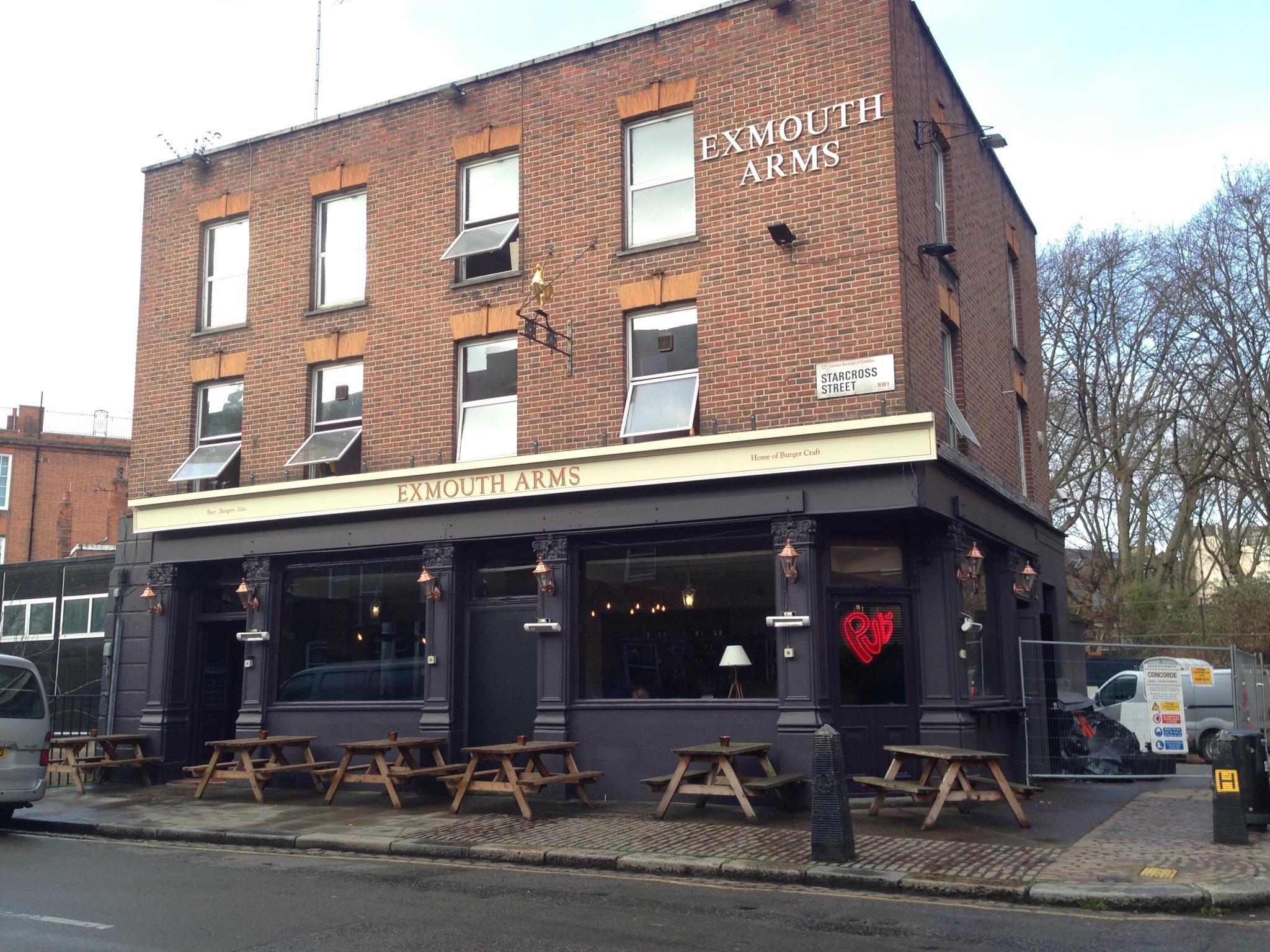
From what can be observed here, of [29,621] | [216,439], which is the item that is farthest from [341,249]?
[29,621]

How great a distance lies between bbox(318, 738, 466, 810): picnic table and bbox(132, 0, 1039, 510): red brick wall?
412 cm

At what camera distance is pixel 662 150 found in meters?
15.7

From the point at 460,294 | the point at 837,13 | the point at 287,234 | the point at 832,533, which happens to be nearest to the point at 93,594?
the point at 287,234

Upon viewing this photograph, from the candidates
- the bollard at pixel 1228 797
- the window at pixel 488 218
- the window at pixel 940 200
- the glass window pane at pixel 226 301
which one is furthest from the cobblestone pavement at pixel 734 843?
the glass window pane at pixel 226 301

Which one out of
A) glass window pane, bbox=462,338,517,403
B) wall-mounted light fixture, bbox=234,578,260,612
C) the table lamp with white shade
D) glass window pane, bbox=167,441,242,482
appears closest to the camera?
the table lamp with white shade

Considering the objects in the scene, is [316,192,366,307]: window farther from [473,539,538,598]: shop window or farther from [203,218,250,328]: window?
[473,539,538,598]: shop window

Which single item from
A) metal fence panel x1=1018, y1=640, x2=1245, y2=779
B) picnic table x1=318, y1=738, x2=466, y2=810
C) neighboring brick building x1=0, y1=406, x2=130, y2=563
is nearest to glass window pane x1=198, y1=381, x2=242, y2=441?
picnic table x1=318, y1=738, x2=466, y2=810

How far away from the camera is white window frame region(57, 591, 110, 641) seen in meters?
24.8

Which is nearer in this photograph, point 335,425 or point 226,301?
point 335,425

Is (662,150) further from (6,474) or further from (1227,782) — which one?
(6,474)

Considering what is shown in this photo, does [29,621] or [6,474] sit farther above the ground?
[6,474]

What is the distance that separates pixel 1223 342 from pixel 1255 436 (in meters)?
2.73

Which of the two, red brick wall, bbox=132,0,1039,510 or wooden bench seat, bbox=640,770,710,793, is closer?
wooden bench seat, bbox=640,770,710,793

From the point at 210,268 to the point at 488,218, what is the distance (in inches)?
217
